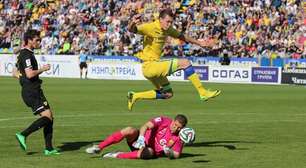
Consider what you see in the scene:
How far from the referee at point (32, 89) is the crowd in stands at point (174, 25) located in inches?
1114

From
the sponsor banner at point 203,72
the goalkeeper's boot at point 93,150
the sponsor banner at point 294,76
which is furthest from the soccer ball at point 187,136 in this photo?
the sponsor banner at point 203,72

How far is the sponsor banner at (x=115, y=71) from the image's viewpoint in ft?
161

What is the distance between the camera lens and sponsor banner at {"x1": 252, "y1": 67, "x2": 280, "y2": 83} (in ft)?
148

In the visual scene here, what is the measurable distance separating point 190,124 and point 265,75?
26.9m

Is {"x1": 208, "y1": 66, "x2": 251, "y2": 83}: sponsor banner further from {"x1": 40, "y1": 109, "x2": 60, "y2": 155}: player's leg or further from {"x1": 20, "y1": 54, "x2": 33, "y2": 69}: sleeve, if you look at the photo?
{"x1": 20, "y1": 54, "x2": 33, "y2": 69}: sleeve

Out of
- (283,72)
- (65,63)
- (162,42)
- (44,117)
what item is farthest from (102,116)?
(65,63)

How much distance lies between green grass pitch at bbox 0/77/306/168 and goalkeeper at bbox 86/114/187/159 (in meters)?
0.20

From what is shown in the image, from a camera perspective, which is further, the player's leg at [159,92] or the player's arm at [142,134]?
the player's leg at [159,92]

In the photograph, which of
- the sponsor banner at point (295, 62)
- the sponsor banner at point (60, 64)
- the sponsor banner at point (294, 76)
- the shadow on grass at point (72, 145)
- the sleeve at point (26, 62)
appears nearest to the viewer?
the sleeve at point (26, 62)

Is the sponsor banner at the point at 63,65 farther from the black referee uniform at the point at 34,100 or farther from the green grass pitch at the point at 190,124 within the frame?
the black referee uniform at the point at 34,100

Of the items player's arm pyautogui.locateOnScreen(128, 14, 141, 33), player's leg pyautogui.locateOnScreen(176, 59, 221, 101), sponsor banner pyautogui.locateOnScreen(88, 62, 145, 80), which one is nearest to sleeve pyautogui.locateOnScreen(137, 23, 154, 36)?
player's arm pyautogui.locateOnScreen(128, 14, 141, 33)

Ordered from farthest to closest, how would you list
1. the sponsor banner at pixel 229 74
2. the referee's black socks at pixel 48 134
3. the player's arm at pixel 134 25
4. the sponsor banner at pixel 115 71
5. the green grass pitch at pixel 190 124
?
the sponsor banner at pixel 115 71, the sponsor banner at pixel 229 74, the player's arm at pixel 134 25, the referee's black socks at pixel 48 134, the green grass pitch at pixel 190 124

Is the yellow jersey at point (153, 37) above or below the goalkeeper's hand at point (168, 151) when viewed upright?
above

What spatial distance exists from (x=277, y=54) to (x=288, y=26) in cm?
239
